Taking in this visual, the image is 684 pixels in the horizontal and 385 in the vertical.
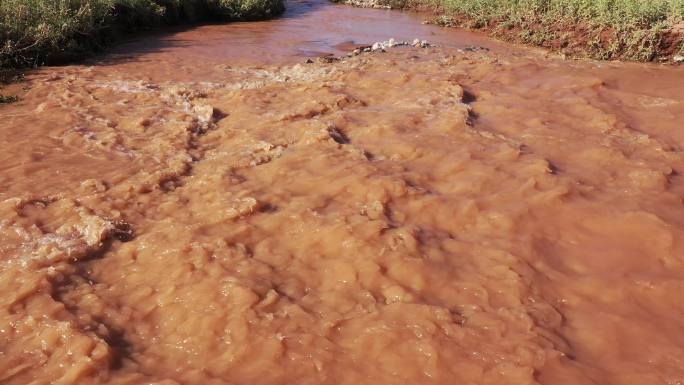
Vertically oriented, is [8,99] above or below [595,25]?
below

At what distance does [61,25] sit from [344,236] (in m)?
8.69

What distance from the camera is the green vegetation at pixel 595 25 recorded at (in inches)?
417

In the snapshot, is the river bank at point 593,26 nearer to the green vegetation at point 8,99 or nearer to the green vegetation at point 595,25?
the green vegetation at point 595,25

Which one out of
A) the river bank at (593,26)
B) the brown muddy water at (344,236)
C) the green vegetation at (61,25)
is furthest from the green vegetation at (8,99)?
the river bank at (593,26)

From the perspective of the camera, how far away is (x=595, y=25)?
1185 centimetres

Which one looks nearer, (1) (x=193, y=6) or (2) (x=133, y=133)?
(2) (x=133, y=133)

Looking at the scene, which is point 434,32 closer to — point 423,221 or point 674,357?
point 423,221

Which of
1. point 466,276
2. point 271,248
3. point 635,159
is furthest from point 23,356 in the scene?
point 635,159

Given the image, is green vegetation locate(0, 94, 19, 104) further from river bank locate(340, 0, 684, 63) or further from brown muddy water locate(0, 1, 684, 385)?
river bank locate(340, 0, 684, 63)

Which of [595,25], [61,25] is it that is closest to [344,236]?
[61,25]

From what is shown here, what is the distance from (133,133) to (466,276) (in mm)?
4901

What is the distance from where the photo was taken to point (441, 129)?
6336 millimetres

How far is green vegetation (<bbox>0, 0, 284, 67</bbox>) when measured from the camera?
9156mm

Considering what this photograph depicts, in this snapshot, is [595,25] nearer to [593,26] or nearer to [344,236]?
[593,26]
